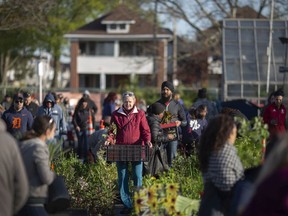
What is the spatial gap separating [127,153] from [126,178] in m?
0.43

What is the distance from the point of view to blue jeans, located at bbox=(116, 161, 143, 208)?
11859 mm

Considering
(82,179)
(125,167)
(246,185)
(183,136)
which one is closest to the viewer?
(246,185)

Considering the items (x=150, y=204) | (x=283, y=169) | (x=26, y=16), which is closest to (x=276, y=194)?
(x=283, y=169)

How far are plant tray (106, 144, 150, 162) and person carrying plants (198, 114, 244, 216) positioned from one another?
12.6ft

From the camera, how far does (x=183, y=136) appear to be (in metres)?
15.1

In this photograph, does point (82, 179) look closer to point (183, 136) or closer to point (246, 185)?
point (183, 136)

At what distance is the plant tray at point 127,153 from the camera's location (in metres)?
11.8

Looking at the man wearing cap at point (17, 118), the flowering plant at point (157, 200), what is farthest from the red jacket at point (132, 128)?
the man wearing cap at point (17, 118)

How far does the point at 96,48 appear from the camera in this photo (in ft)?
239

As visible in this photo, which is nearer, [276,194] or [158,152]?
[276,194]

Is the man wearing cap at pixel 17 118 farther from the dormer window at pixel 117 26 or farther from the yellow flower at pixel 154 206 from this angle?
the dormer window at pixel 117 26

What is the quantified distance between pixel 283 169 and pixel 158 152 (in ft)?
27.8

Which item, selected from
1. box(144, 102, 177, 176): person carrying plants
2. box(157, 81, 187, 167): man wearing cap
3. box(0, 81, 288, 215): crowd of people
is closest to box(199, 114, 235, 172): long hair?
box(0, 81, 288, 215): crowd of people

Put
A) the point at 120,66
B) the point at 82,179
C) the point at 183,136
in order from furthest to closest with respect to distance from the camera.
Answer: the point at 120,66
the point at 183,136
the point at 82,179
